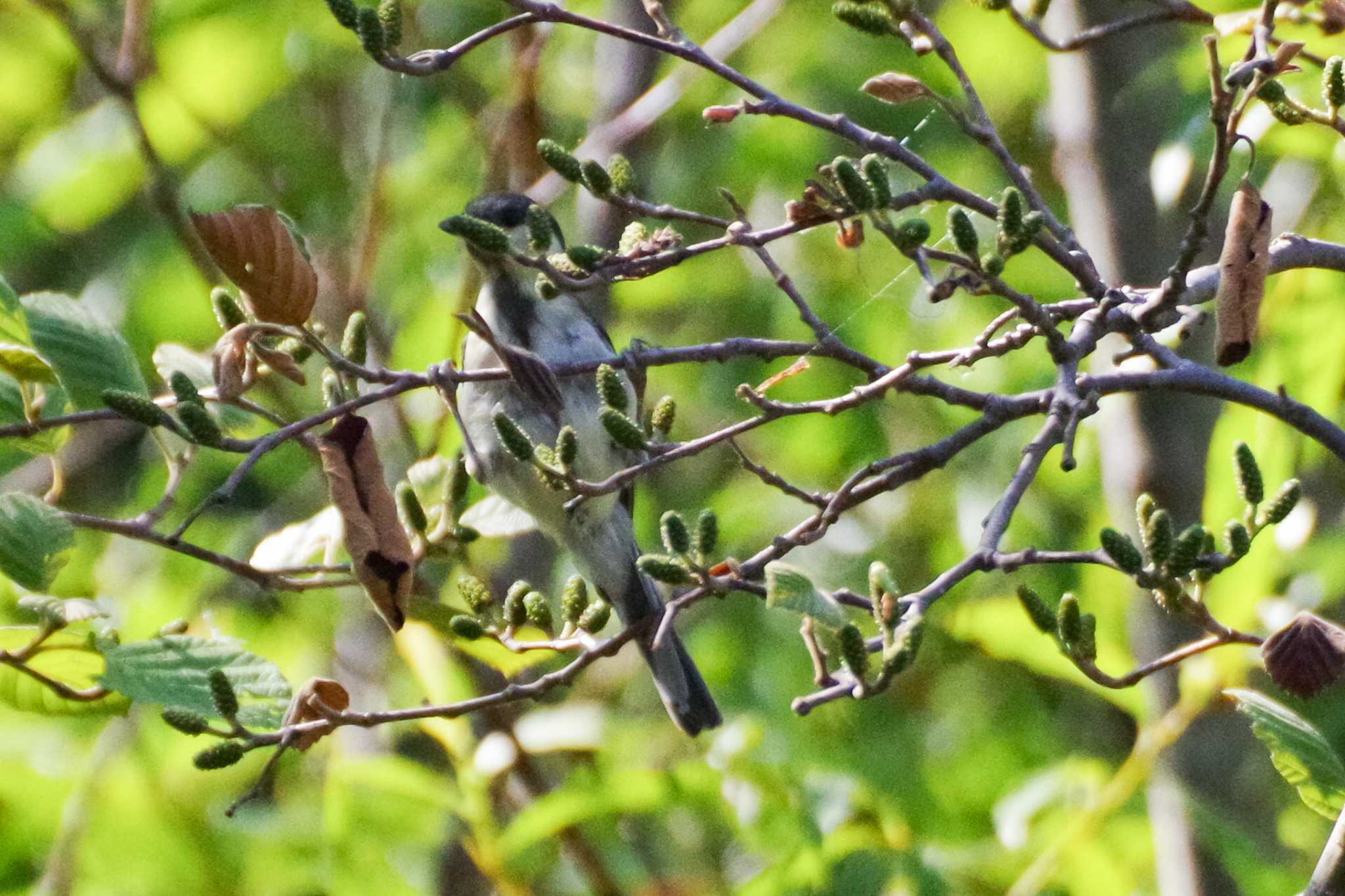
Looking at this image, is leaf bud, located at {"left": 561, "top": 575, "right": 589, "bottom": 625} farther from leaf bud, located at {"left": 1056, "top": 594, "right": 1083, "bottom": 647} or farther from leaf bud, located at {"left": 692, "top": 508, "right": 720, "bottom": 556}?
leaf bud, located at {"left": 1056, "top": 594, "right": 1083, "bottom": 647}

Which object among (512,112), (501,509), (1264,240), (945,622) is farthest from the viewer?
(945,622)

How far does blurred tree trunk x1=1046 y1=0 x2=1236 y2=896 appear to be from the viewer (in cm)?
278

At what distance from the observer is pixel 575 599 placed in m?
1.52

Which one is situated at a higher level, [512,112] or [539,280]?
[539,280]

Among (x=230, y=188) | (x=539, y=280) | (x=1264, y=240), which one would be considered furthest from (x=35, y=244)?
(x=1264, y=240)

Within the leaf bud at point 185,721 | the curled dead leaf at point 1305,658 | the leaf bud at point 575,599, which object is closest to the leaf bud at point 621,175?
the leaf bud at point 575,599

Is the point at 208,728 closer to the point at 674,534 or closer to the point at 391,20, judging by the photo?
the point at 674,534

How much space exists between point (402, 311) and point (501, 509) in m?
1.71

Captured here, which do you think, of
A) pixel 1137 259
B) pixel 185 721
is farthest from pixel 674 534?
pixel 1137 259

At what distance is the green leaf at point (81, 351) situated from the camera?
1648mm

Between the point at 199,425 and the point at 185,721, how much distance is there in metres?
0.26

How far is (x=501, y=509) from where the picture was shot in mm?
2049

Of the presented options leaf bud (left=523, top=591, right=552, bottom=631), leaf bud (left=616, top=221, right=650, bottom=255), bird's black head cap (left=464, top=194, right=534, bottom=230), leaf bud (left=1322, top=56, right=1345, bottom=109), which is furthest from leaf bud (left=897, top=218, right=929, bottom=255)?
bird's black head cap (left=464, top=194, right=534, bottom=230)

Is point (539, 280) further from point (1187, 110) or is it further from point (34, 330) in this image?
point (1187, 110)
